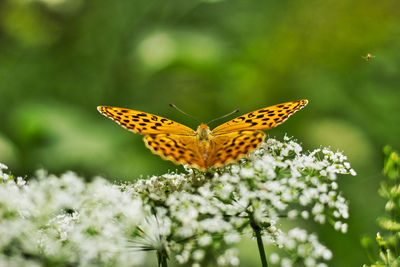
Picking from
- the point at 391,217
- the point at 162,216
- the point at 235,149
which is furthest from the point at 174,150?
the point at 391,217

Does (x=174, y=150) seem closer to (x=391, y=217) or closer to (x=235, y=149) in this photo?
(x=235, y=149)

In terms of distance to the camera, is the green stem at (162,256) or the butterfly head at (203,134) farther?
the butterfly head at (203,134)

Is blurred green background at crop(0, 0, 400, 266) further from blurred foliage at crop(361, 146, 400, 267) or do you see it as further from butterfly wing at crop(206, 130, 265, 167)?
blurred foliage at crop(361, 146, 400, 267)

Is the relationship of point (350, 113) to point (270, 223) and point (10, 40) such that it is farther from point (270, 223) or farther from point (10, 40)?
point (10, 40)

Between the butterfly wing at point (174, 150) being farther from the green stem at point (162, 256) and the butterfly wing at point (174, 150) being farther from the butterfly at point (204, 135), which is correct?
the green stem at point (162, 256)

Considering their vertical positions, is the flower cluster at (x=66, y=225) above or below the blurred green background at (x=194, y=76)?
below

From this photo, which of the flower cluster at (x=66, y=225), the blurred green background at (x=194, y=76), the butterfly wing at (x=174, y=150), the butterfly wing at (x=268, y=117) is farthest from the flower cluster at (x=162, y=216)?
the blurred green background at (x=194, y=76)

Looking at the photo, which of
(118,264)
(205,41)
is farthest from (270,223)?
(205,41)
